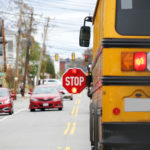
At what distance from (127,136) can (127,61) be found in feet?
3.36

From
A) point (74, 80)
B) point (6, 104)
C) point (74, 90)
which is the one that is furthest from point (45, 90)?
point (74, 90)

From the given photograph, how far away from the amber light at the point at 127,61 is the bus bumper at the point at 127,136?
763mm

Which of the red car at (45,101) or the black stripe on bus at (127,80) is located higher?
the black stripe on bus at (127,80)

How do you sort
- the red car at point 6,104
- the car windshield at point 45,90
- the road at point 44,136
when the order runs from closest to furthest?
the road at point 44,136
the red car at point 6,104
the car windshield at point 45,90

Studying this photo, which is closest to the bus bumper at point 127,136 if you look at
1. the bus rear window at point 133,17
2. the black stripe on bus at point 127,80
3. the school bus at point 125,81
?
the school bus at point 125,81

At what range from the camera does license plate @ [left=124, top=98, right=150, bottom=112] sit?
7.04m

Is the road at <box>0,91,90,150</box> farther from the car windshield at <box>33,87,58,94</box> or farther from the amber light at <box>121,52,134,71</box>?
the car windshield at <box>33,87,58,94</box>

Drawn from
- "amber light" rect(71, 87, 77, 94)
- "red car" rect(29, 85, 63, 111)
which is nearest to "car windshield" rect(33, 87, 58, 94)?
"red car" rect(29, 85, 63, 111)

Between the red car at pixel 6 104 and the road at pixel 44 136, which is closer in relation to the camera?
the road at pixel 44 136

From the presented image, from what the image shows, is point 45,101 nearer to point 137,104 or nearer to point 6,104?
point 6,104

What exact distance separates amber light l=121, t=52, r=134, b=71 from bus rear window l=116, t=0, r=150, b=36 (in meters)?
0.34

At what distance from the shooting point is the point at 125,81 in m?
7.10

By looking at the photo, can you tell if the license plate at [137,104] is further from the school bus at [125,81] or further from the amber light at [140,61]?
the amber light at [140,61]

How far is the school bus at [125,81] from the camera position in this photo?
23.1ft
